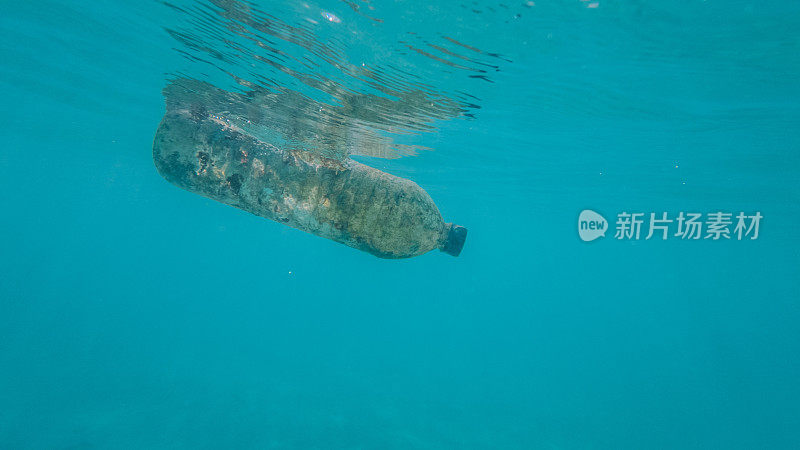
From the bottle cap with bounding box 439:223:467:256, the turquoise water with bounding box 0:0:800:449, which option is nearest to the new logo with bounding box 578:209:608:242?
the turquoise water with bounding box 0:0:800:449

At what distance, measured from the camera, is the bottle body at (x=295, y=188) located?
15.3 feet

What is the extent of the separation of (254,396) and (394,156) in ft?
44.2

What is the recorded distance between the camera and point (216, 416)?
15.7 metres

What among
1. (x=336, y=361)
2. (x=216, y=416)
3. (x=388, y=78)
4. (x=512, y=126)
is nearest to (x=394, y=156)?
(x=512, y=126)

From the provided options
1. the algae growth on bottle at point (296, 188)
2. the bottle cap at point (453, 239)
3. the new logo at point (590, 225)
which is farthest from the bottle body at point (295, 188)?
the new logo at point (590, 225)

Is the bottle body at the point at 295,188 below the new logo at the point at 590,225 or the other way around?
below

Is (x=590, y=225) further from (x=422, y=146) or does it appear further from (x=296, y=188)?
(x=296, y=188)

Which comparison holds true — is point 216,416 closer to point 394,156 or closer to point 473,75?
point 394,156

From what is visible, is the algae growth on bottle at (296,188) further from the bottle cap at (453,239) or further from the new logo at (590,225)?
the new logo at (590,225)

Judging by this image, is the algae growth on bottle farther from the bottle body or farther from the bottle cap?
the bottle cap

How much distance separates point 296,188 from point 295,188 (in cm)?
1

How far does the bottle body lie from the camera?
4.68 meters

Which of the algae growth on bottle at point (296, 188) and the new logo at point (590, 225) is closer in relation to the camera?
the algae growth on bottle at point (296, 188)

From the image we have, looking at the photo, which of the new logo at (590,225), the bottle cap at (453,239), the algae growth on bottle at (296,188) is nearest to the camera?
the algae growth on bottle at (296,188)
